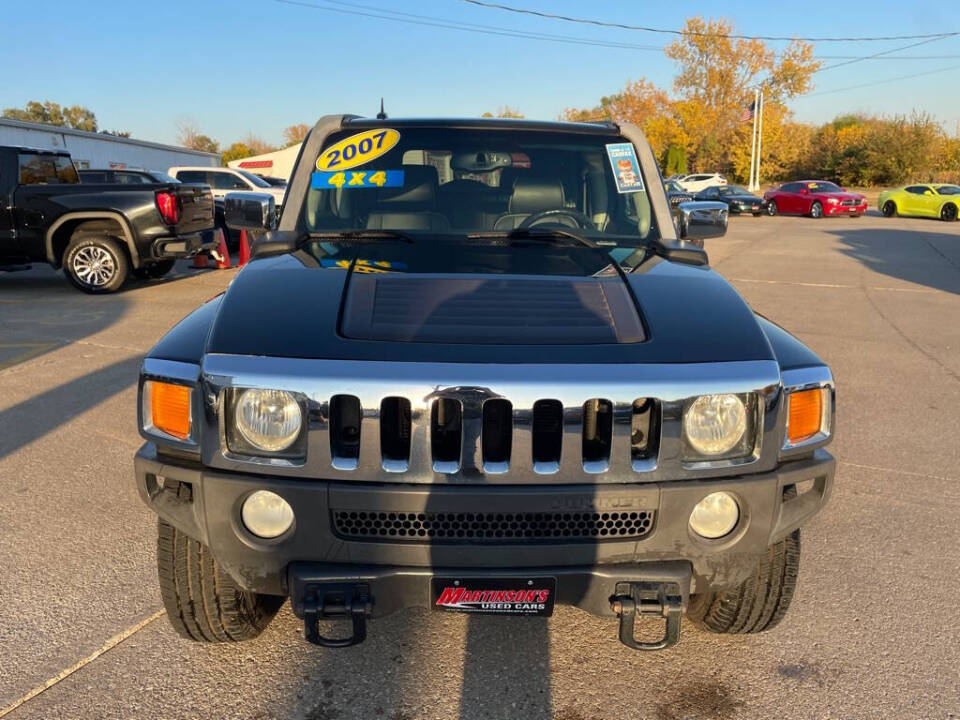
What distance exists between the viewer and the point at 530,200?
11.0 ft

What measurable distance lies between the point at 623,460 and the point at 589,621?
1.10m

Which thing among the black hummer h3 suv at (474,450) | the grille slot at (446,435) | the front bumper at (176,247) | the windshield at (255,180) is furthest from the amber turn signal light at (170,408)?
the windshield at (255,180)

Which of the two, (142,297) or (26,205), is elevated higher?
(26,205)

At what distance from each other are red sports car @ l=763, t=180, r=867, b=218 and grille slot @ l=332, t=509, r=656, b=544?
3304cm

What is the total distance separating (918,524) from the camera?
3.74 meters

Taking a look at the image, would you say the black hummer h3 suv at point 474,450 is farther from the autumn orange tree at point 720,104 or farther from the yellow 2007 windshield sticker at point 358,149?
the autumn orange tree at point 720,104

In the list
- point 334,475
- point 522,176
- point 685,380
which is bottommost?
point 334,475

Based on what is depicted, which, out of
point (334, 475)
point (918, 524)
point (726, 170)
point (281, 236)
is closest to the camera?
point (334, 475)

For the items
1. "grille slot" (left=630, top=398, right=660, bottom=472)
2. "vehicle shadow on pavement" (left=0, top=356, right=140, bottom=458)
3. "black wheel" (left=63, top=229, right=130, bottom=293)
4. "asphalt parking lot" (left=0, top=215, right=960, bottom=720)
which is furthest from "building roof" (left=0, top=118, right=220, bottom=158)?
"grille slot" (left=630, top=398, right=660, bottom=472)

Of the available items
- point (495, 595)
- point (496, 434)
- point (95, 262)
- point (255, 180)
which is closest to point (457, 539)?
point (495, 595)

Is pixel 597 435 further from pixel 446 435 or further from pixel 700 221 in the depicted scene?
pixel 700 221

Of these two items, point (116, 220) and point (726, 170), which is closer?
point (116, 220)

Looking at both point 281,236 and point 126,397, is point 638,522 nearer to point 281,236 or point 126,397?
point 281,236

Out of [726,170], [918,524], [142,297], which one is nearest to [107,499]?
[918,524]
